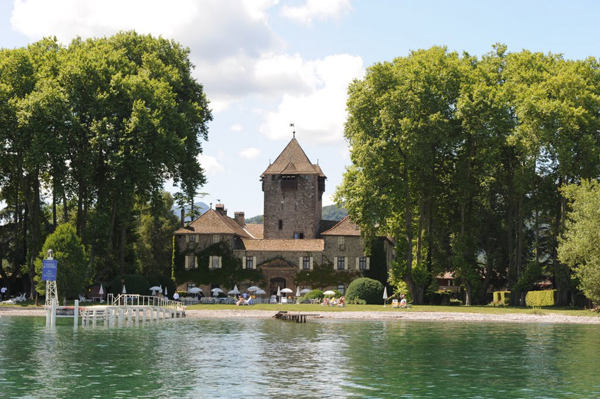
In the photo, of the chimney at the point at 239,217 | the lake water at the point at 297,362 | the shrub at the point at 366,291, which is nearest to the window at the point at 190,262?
the chimney at the point at 239,217

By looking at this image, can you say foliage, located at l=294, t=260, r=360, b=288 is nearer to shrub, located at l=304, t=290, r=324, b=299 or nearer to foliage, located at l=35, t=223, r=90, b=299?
shrub, located at l=304, t=290, r=324, b=299

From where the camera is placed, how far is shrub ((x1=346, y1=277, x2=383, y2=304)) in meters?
70.2

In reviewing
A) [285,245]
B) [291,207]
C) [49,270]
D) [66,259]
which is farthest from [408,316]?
[291,207]

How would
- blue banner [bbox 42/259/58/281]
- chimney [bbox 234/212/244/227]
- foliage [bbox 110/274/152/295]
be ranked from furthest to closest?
chimney [bbox 234/212/244/227] → foliage [bbox 110/274/152/295] → blue banner [bbox 42/259/58/281]

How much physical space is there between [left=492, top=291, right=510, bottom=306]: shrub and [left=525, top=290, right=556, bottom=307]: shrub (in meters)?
4.89

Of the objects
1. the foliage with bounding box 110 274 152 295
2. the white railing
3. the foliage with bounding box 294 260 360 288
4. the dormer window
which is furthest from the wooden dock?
the dormer window

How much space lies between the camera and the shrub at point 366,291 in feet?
230

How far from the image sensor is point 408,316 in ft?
189

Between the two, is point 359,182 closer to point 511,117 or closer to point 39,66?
point 511,117

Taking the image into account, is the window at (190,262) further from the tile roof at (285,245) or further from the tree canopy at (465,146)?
the tree canopy at (465,146)

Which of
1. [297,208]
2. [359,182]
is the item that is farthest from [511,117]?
[297,208]

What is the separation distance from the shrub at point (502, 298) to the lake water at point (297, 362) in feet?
91.6

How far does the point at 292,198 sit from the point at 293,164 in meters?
4.02

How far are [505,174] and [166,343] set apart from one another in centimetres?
4380
